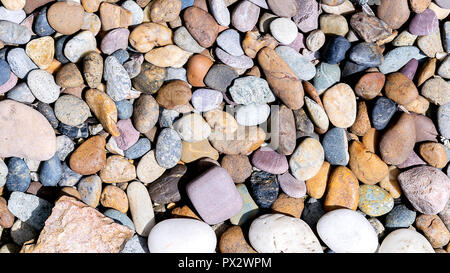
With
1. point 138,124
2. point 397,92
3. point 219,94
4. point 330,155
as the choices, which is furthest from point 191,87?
point 397,92

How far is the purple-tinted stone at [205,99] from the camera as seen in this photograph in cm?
164

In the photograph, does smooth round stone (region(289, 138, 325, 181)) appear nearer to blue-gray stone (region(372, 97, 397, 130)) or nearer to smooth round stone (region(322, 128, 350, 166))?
smooth round stone (region(322, 128, 350, 166))

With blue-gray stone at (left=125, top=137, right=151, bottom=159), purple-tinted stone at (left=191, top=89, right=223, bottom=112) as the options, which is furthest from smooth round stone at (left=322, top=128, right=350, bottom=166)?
blue-gray stone at (left=125, top=137, right=151, bottom=159)

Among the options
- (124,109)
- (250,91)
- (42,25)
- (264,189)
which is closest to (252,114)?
(250,91)

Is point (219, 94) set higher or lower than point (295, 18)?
lower

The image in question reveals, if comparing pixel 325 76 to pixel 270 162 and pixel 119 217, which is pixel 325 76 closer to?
pixel 270 162

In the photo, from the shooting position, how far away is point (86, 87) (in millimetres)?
1646

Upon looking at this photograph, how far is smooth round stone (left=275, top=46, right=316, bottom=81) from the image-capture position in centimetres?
167

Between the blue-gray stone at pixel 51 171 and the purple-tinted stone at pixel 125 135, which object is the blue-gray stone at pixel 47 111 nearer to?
the blue-gray stone at pixel 51 171

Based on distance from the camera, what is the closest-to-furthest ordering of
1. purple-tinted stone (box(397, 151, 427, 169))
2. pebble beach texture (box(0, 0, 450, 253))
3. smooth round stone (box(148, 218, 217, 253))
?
smooth round stone (box(148, 218, 217, 253)) → pebble beach texture (box(0, 0, 450, 253)) → purple-tinted stone (box(397, 151, 427, 169))

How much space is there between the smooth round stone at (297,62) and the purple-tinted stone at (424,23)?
459 millimetres

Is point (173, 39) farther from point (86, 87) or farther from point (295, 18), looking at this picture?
point (295, 18)

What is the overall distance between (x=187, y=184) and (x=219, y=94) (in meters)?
0.39

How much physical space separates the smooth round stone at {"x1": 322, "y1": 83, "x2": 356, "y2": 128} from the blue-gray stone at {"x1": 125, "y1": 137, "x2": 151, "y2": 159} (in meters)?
0.76
